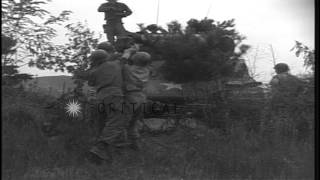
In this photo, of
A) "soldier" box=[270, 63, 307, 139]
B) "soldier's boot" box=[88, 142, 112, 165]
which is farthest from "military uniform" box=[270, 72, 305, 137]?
"soldier's boot" box=[88, 142, 112, 165]

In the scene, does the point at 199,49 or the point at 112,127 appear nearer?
the point at 112,127

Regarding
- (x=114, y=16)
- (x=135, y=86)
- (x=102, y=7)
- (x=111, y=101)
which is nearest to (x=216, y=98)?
(x=135, y=86)

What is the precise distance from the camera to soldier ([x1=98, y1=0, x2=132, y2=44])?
1074cm

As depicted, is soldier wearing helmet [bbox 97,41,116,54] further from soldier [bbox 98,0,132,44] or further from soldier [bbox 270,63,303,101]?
soldier [bbox 270,63,303,101]

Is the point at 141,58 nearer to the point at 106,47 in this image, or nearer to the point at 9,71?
the point at 106,47

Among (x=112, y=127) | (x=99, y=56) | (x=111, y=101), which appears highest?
(x=99, y=56)

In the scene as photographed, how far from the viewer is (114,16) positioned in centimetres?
1074

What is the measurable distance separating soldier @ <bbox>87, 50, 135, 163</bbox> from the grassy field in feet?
0.98

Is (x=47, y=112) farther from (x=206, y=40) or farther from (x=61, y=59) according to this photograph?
(x=206, y=40)

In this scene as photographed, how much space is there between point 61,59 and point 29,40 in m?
0.67

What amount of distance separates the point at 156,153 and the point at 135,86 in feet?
3.63

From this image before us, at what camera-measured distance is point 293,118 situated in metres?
10.3

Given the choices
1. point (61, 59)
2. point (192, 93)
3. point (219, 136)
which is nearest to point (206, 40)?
point (192, 93)

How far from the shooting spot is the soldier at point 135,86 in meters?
9.34
